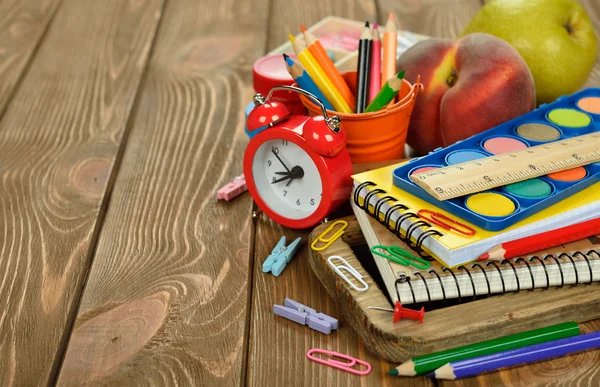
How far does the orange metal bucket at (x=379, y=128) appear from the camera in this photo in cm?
86

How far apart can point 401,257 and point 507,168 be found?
0.16 metres

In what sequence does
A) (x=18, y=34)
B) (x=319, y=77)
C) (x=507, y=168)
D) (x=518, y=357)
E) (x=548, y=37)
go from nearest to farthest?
(x=518, y=357) < (x=507, y=168) < (x=319, y=77) < (x=548, y=37) < (x=18, y=34)

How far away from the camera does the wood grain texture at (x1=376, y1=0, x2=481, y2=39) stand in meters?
1.44

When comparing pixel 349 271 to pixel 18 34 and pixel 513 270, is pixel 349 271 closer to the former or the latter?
pixel 513 270

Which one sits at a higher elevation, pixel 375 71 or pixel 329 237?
pixel 375 71

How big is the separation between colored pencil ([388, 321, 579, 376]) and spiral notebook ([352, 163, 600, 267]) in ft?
0.27

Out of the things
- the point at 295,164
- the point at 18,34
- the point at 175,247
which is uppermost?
the point at 295,164

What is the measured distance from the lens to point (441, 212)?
768 millimetres

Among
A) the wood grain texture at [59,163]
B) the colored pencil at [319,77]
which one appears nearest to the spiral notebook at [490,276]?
the colored pencil at [319,77]

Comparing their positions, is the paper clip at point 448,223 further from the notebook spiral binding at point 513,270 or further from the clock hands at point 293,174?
the clock hands at point 293,174

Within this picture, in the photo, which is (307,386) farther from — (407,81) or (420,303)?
(407,81)

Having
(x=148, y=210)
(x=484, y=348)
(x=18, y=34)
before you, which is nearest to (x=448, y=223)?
(x=484, y=348)

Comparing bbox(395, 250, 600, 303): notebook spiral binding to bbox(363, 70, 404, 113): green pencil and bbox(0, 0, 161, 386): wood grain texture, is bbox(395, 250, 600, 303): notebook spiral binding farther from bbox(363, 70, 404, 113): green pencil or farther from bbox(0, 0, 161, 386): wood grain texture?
bbox(0, 0, 161, 386): wood grain texture

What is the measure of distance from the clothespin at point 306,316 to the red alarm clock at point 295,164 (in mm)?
128
